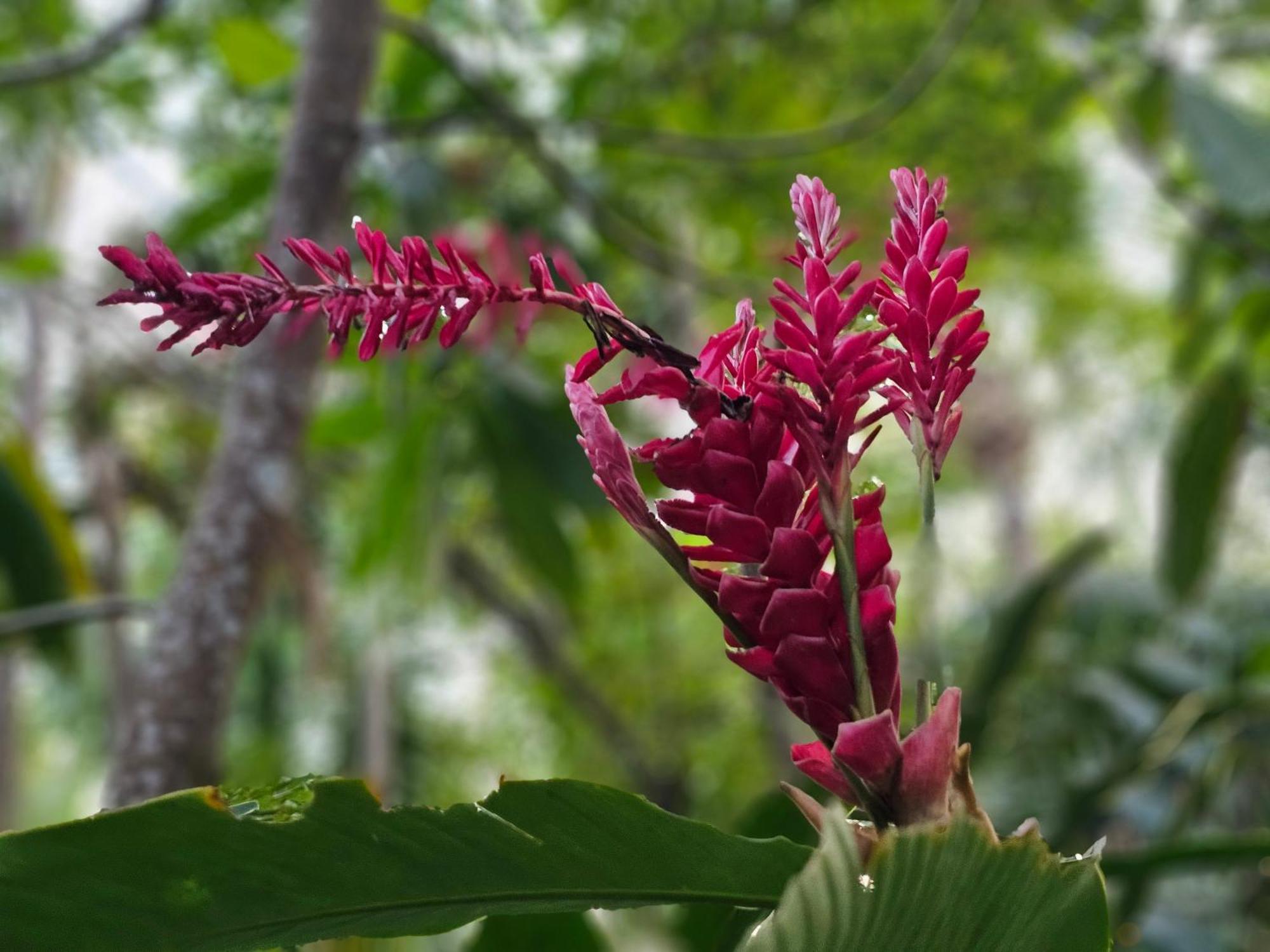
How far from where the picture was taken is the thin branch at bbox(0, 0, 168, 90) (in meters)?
1.42

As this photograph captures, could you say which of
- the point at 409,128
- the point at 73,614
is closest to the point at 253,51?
the point at 409,128

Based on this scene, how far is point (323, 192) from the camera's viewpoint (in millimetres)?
1293

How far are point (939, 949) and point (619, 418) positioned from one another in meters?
1.61

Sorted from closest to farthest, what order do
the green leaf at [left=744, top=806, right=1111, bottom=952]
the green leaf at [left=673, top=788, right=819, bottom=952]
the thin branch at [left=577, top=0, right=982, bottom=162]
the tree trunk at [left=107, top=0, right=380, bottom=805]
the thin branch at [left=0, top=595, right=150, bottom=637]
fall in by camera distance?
1. the green leaf at [left=744, top=806, right=1111, bottom=952]
2. the green leaf at [left=673, top=788, right=819, bottom=952]
3. the tree trunk at [left=107, top=0, right=380, bottom=805]
4. the thin branch at [left=0, top=595, right=150, bottom=637]
5. the thin branch at [left=577, top=0, right=982, bottom=162]

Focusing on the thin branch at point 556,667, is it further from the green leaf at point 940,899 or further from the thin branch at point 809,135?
the green leaf at point 940,899

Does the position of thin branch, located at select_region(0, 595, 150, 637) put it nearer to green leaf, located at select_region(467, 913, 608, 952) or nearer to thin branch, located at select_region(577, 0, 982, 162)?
green leaf, located at select_region(467, 913, 608, 952)

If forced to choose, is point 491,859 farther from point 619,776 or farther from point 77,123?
point 619,776

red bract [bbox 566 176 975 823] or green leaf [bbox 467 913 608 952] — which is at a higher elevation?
red bract [bbox 566 176 975 823]

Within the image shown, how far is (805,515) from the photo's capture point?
43 cm

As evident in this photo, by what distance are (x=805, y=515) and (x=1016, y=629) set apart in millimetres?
1239

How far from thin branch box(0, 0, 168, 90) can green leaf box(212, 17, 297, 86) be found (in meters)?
0.36

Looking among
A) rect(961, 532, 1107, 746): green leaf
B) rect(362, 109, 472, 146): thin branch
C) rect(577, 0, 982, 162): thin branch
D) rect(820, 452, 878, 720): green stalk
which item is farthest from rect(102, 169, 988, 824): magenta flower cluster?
rect(577, 0, 982, 162): thin branch


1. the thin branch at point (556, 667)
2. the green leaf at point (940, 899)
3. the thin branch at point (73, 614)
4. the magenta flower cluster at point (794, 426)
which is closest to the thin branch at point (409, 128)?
the thin branch at point (73, 614)

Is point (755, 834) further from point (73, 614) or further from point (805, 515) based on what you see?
point (73, 614)
